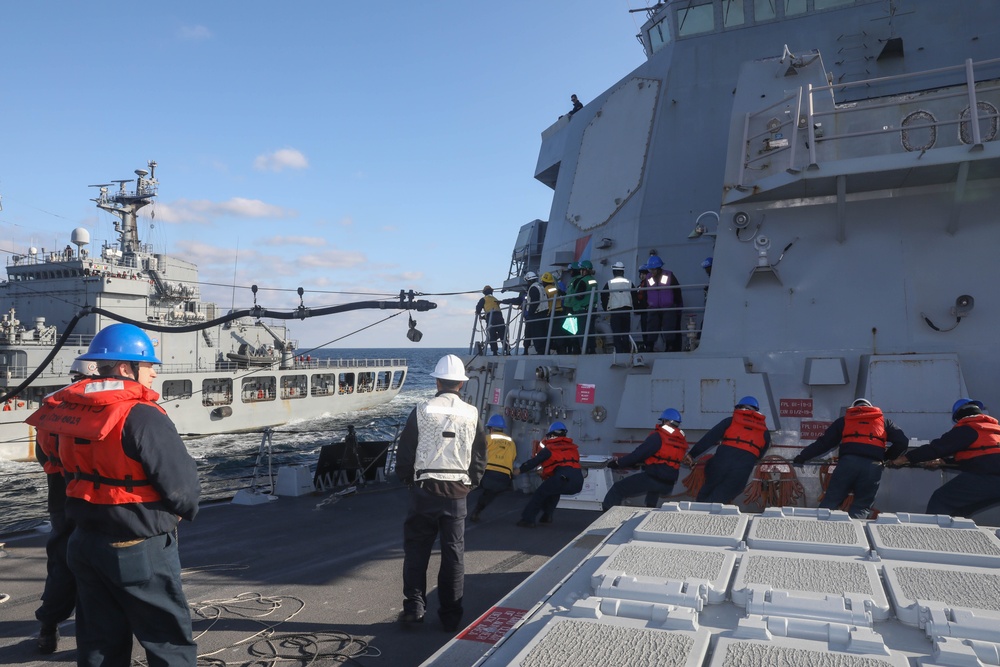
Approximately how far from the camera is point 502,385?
30.3ft

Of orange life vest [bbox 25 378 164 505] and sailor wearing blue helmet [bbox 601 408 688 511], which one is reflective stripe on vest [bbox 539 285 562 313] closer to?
sailor wearing blue helmet [bbox 601 408 688 511]

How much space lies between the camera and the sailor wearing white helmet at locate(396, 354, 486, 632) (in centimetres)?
406

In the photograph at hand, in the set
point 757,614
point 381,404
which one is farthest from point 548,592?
point 381,404

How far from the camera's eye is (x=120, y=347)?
2900mm

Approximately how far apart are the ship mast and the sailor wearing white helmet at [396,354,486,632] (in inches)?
1523

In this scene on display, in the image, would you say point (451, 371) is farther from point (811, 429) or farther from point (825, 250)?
point (825, 250)

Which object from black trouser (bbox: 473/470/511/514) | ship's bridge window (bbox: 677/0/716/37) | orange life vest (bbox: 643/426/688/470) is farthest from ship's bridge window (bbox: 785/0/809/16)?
black trouser (bbox: 473/470/511/514)

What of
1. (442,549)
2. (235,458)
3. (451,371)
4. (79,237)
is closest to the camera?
(442,549)

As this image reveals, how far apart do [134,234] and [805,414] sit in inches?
1560

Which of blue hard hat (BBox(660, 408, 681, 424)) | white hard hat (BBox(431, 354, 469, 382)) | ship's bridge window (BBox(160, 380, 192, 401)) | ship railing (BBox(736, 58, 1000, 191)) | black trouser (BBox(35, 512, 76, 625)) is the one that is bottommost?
ship's bridge window (BBox(160, 380, 192, 401))

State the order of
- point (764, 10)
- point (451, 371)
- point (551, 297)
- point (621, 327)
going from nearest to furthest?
1. point (451, 371)
2. point (621, 327)
3. point (551, 297)
4. point (764, 10)

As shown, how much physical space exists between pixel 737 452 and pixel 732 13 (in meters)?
7.39

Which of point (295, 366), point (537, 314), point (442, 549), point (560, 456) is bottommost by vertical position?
A: point (442, 549)

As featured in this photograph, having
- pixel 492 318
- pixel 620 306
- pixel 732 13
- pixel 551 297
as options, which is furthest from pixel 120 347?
pixel 732 13
